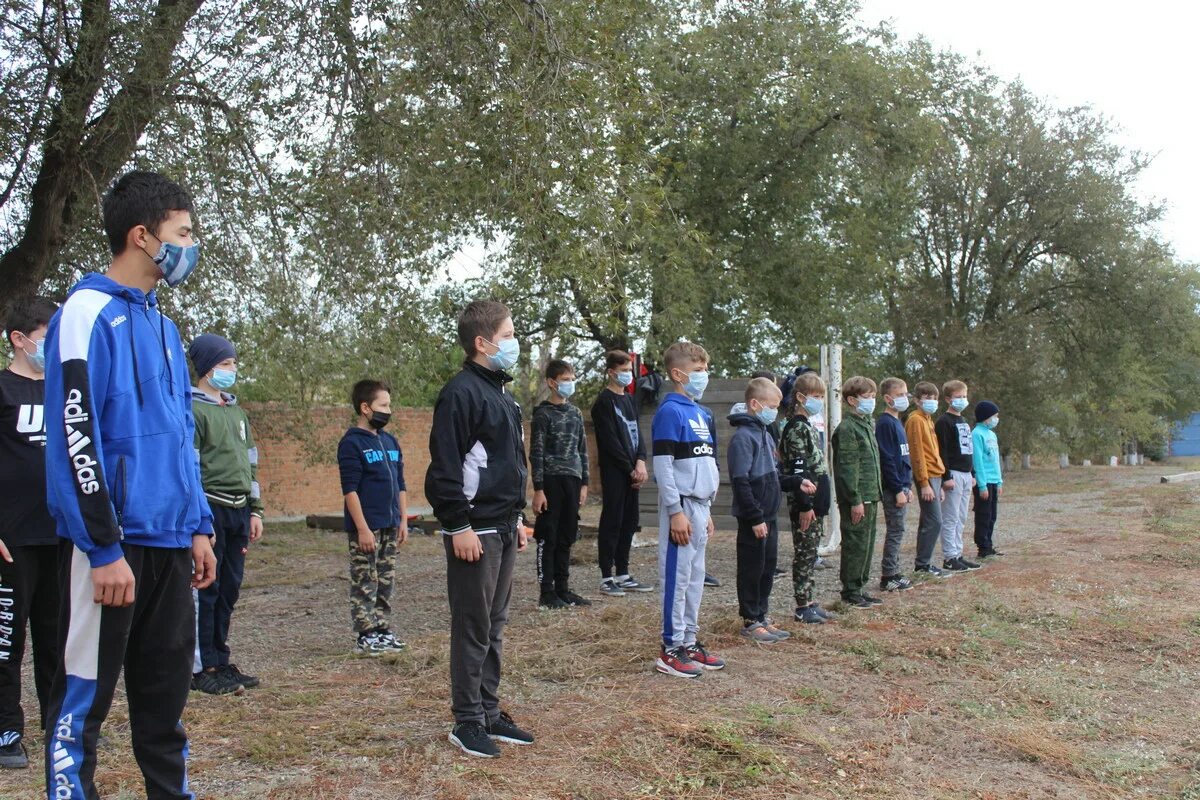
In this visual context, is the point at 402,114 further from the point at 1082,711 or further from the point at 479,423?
the point at 1082,711

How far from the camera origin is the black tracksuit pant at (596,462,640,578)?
915cm

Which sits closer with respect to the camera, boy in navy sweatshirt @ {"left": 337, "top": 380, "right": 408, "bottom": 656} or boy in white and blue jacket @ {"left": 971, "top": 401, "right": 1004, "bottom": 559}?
boy in navy sweatshirt @ {"left": 337, "top": 380, "right": 408, "bottom": 656}

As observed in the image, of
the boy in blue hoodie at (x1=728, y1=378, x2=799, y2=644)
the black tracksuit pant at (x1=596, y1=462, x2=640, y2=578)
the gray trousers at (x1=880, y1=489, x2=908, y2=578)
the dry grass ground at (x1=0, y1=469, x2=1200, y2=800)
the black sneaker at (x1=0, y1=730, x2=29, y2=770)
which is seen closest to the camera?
the dry grass ground at (x1=0, y1=469, x2=1200, y2=800)

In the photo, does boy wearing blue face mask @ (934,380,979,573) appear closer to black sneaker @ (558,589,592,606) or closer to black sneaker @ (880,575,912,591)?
black sneaker @ (880,575,912,591)

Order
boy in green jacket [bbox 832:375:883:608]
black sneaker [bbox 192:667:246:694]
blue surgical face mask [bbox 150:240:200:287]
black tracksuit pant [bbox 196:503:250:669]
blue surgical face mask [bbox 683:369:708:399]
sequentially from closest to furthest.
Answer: blue surgical face mask [bbox 150:240:200:287], black sneaker [bbox 192:667:246:694], black tracksuit pant [bbox 196:503:250:669], blue surgical face mask [bbox 683:369:708:399], boy in green jacket [bbox 832:375:883:608]

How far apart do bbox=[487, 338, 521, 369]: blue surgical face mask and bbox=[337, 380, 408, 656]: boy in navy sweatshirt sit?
7.14ft

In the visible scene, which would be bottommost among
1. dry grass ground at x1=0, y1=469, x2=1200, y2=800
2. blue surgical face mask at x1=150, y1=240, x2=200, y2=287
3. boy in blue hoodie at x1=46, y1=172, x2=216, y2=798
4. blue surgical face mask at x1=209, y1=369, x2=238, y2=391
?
dry grass ground at x1=0, y1=469, x2=1200, y2=800

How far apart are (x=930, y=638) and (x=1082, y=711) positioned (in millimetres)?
1640

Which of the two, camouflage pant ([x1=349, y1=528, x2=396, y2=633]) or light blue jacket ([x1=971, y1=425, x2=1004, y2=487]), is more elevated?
light blue jacket ([x1=971, y1=425, x2=1004, y2=487])

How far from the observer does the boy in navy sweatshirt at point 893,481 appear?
892 centimetres

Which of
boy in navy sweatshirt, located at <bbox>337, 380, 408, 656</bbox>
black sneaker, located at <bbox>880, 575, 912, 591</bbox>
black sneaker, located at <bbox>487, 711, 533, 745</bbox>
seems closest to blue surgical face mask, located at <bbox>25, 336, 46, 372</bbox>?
boy in navy sweatshirt, located at <bbox>337, 380, 408, 656</bbox>

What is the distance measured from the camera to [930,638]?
6852 mm

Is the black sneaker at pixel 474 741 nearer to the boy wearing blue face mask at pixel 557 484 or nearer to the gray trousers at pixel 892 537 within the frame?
the boy wearing blue face mask at pixel 557 484

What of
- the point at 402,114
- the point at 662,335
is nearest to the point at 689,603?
the point at 402,114
